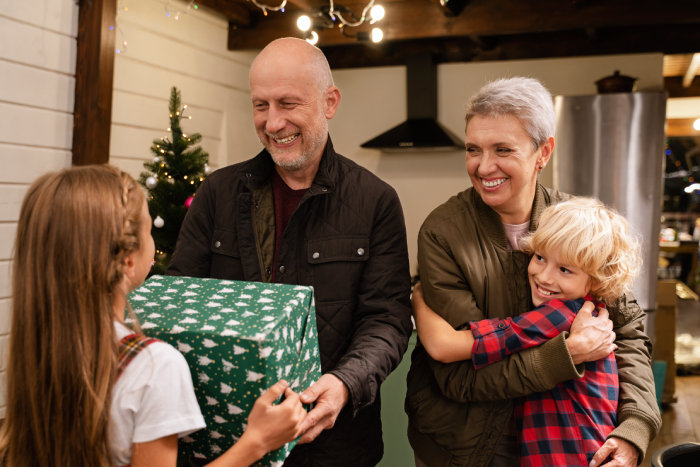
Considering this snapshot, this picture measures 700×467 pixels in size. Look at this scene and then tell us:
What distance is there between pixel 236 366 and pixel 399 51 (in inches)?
186

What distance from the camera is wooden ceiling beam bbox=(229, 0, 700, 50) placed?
13.3 ft

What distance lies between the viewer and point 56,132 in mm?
2943

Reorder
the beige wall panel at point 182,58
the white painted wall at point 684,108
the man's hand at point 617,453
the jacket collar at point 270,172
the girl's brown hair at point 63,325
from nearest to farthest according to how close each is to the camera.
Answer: the girl's brown hair at point 63,325 → the man's hand at point 617,453 → the jacket collar at point 270,172 → the beige wall panel at point 182,58 → the white painted wall at point 684,108

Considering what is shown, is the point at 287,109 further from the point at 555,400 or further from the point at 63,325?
the point at 555,400

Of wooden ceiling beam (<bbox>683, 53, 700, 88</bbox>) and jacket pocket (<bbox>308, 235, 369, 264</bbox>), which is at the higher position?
wooden ceiling beam (<bbox>683, 53, 700, 88</bbox>)

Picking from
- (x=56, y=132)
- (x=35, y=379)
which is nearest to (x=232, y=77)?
(x=56, y=132)

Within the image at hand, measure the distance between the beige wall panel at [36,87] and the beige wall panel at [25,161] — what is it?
23cm

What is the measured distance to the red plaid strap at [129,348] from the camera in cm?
94

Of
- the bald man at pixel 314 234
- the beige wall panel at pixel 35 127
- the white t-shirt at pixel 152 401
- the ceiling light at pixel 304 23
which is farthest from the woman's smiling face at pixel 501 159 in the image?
the ceiling light at pixel 304 23

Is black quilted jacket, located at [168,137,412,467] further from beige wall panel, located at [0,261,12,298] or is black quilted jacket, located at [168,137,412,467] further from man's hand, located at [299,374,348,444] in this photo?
beige wall panel, located at [0,261,12,298]

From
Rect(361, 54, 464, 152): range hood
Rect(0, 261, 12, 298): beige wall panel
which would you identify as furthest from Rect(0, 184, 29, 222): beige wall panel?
Rect(361, 54, 464, 152): range hood

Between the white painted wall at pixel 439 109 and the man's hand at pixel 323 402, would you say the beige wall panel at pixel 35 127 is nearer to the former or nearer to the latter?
the man's hand at pixel 323 402

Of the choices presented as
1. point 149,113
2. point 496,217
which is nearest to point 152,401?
point 496,217

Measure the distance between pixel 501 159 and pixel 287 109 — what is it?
22.4 inches
